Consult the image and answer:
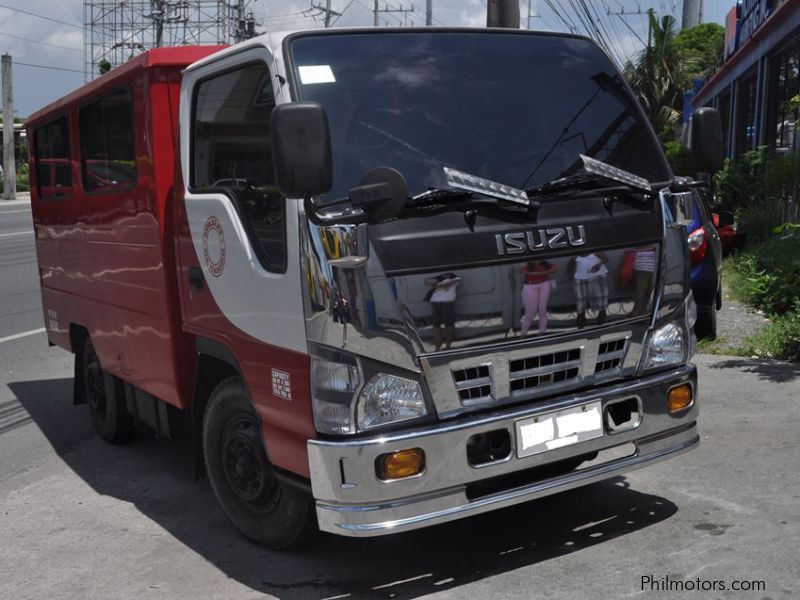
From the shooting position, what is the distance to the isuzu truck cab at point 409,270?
12.7 ft

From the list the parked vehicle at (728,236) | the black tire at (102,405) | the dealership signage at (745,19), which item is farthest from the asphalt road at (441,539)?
the dealership signage at (745,19)

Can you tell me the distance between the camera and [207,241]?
4754mm

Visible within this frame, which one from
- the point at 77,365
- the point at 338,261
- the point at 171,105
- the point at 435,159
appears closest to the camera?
the point at 338,261

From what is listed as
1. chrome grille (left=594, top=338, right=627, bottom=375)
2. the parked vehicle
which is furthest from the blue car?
the parked vehicle

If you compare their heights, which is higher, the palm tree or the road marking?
the palm tree

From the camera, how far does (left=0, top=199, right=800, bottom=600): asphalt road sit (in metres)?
4.22

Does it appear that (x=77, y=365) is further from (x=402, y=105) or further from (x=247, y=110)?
(x=402, y=105)

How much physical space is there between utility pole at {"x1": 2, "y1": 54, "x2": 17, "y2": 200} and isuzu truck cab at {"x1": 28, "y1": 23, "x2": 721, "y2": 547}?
4155 centimetres

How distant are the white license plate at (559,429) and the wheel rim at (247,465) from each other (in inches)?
45.8

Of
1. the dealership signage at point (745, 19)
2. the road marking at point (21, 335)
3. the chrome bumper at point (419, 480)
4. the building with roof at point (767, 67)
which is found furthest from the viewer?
the dealership signage at point (745, 19)

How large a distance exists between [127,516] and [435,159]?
263cm

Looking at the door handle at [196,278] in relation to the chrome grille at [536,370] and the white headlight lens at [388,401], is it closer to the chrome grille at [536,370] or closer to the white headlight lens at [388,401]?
the white headlight lens at [388,401]

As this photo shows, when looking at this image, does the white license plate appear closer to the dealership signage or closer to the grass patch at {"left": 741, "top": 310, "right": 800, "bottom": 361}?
the grass patch at {"left": 741, "top": 310, "right": 800, "bottom": 361}

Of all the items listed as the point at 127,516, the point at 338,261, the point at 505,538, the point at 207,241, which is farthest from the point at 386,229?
the point at 127,516
